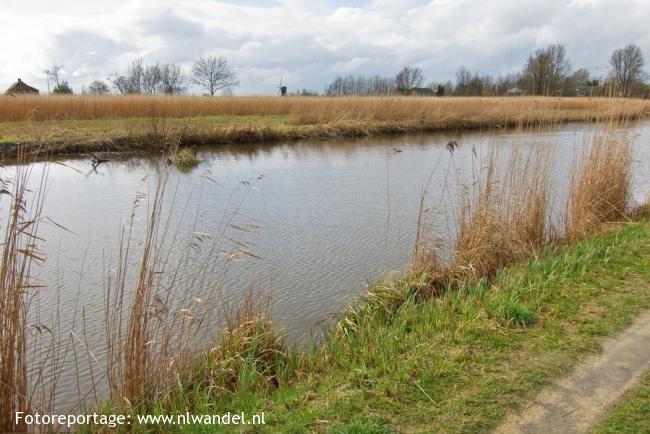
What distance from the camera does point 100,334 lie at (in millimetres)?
3908

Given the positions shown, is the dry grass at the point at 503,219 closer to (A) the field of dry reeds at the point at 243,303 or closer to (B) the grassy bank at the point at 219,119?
(A) the field of dry reeds at the point at 243,303

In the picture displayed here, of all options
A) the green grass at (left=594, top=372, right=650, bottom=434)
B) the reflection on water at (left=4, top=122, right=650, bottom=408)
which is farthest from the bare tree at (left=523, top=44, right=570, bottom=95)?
the green grass at (left=594, top=372, right=650, bottom=434)

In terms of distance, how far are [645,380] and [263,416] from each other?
195cm

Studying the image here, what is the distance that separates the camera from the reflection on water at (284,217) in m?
4.62

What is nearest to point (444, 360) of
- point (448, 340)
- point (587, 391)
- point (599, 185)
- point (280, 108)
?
point (448, 340)

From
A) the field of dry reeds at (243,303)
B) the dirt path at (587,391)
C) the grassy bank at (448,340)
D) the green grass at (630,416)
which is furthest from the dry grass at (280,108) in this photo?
the green grass at (630,416)

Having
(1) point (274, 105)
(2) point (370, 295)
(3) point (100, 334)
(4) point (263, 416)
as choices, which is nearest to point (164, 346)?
(4) point (263, 416)

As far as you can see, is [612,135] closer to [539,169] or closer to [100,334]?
[539,169]

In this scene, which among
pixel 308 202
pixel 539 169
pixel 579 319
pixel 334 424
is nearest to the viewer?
pixel 334 424

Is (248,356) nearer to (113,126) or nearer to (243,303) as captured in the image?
(243,303)

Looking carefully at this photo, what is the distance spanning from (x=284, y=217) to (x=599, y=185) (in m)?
4.29

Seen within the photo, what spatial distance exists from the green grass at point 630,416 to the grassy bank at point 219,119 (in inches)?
340

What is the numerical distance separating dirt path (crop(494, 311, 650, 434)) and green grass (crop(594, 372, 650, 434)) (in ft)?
0.12

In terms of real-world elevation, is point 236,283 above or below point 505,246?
below
